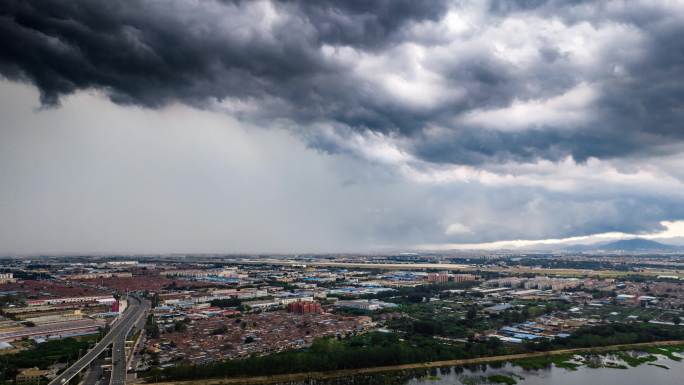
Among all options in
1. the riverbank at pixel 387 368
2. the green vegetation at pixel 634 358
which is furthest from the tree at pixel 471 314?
the green vegetation at pixel 634 358

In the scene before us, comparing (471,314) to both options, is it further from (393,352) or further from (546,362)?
(393,352)

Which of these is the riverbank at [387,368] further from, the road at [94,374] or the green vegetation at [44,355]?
the green vegetation at [44,355]

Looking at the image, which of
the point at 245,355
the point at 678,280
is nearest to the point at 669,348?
the point at 245,355

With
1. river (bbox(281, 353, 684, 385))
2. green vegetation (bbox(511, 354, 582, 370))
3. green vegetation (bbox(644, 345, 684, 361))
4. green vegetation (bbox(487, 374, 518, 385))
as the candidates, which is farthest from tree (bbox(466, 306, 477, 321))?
green vegetation (bbox(487, 374, 518, 385))

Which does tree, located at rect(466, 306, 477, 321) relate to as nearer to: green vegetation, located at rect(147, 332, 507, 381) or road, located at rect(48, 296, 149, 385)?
green vegetation, located at rect(147, 332, 507, 381)

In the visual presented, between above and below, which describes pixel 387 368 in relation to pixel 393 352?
below

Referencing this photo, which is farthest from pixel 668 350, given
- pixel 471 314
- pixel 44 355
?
pixel 44 355

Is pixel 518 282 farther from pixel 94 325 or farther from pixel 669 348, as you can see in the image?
pixel 94 325

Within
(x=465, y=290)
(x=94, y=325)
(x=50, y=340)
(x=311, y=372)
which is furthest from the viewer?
(x=465, y=290)
